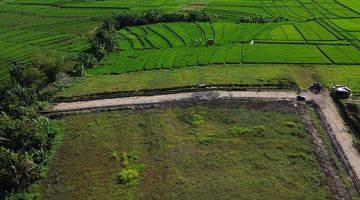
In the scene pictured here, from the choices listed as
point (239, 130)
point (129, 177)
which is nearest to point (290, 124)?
point (239, 130)

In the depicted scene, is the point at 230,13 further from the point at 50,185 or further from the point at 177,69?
the point at 50,185

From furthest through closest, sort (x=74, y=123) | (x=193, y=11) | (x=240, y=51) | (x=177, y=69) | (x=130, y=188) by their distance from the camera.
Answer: (x=193, y=11) < (x=240, y=51) < (x=177, y=69) < (x=74, y=123) < (x=130, y=188)

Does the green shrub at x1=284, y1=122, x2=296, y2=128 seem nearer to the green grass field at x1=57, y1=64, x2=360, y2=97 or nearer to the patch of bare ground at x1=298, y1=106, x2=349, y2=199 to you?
the patch of bare ground at x1=298, y1=106, x2=349, y2=199

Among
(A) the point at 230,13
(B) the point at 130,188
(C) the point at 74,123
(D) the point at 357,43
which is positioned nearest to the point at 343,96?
(D) the point at 357,43

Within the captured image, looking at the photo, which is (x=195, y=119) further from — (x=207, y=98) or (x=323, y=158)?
(x=323, y=158)

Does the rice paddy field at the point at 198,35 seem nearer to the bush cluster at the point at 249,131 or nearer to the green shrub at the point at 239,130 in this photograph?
the bush cluster at the point at 249,131

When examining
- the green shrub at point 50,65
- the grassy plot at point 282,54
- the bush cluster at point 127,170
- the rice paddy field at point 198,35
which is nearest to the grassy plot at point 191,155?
the bush cluster at point 127,170
